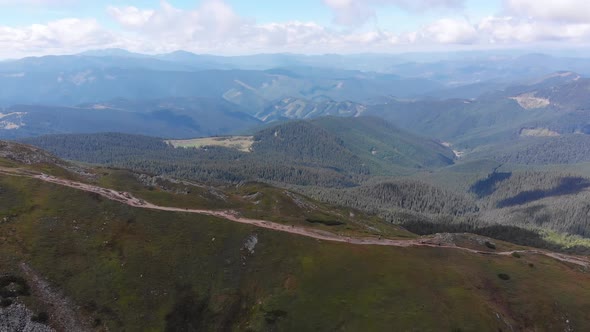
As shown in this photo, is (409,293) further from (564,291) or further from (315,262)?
(564,291)

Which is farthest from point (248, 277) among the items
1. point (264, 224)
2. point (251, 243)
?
point (264, 224)

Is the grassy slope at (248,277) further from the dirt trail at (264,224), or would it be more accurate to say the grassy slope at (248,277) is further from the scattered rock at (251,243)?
the dirt trail at (264,224)

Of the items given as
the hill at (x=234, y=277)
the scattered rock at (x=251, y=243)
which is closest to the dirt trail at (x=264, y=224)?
the hill at (x=234, y=277)

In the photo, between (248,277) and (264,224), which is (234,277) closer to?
(248,277)

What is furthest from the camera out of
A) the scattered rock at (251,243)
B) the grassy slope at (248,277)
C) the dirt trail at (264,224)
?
the dirt trail at (264,224)

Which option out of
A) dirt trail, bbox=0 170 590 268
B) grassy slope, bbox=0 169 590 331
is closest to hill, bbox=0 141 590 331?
grassy slope, bbox=0 169 590 331

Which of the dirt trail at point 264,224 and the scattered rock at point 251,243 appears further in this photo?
the dirt trail at point 264,224

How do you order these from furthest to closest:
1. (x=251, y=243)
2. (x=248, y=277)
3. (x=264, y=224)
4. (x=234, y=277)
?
(x=264, y=224), (x=251, y=243), (x=248, y=277), (x=234, y=277)

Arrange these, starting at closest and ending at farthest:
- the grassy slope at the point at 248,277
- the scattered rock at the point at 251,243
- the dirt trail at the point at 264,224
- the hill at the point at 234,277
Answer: the hill at the point at 234,277
the grassy slope at the point at 248,277
the scattered rock at the point at 251,243
the dirt trail at the point at 264,224

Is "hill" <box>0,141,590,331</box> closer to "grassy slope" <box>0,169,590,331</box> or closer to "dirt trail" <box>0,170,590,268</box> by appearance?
"grassy slope" <box>0,169,590,331</box>
